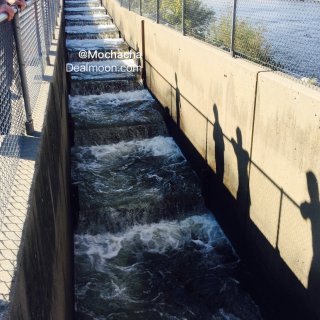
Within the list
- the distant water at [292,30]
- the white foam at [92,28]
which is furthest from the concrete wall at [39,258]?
the white foam at [92,28]

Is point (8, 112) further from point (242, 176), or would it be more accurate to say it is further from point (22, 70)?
point (242, 176)

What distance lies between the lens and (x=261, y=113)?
18.4ft

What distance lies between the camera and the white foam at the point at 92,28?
21.1 m

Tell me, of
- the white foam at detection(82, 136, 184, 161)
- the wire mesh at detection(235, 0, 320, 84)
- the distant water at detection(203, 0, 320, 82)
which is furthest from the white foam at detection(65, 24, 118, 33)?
the distant water at detection(203, 0, 320, 82)

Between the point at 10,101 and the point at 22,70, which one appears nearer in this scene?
the point at 10,101

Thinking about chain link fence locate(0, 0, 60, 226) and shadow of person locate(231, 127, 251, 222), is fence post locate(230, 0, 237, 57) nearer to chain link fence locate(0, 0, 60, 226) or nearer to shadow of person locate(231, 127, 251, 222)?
shadow of person locate(231, 127, 251, 222)

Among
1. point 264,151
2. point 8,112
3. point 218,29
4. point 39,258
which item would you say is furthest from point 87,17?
point 39,258

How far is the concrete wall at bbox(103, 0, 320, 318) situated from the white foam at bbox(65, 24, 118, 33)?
13.2 meters

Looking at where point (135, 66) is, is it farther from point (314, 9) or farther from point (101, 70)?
point (314, 9)

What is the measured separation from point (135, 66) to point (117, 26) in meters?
7.04

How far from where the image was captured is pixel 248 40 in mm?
6531

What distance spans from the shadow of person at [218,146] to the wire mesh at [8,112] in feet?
13.3

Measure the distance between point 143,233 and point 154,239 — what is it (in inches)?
10.3

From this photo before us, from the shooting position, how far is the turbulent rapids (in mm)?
6168
